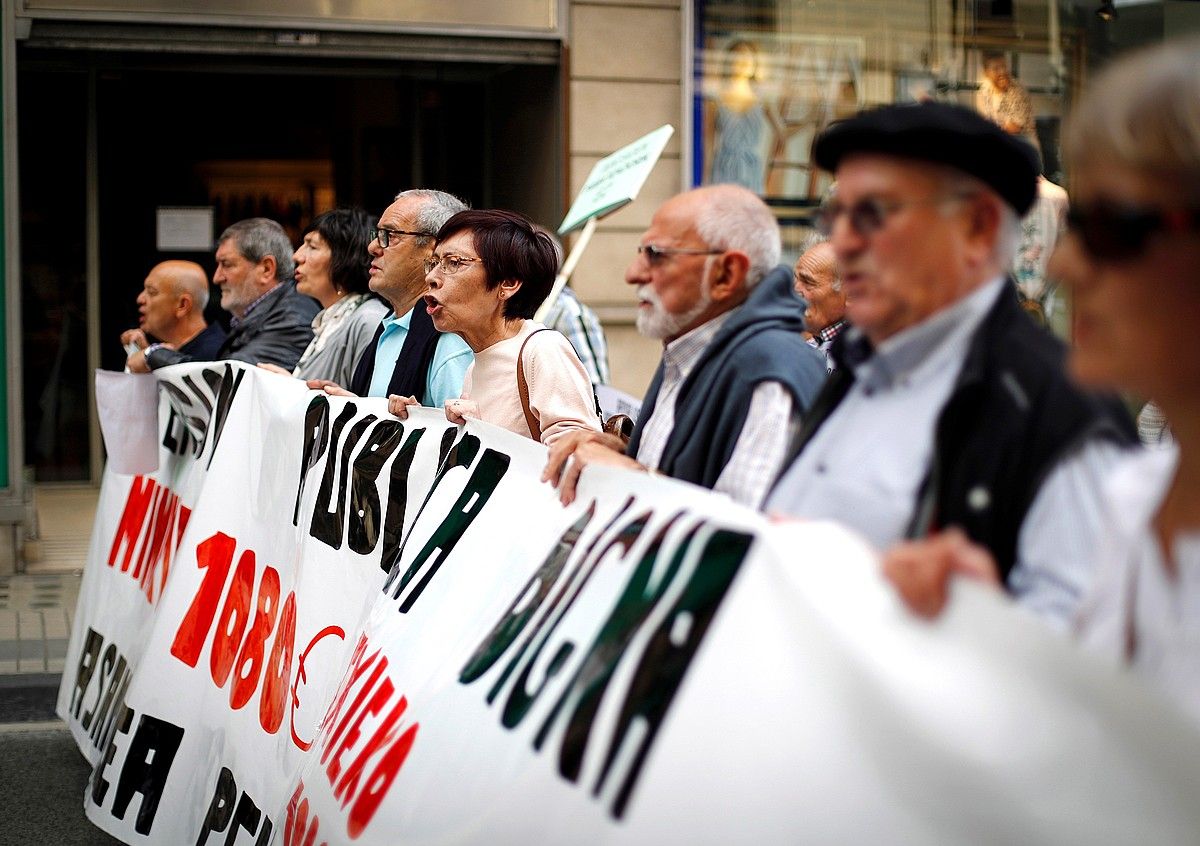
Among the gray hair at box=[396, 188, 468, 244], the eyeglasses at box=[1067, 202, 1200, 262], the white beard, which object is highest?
the gray hair at box=[396, 188, 468, 244]

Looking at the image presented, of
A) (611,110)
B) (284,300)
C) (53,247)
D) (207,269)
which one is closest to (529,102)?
(611,110)

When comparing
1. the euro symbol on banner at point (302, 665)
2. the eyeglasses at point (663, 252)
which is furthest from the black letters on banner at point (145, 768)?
the eyeglasses at point (663, 252)

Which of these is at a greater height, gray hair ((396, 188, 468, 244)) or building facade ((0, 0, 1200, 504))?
building facade ((0, 0, 1200, 504))

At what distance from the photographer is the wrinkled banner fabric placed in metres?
1.64

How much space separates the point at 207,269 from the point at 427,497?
9715mm

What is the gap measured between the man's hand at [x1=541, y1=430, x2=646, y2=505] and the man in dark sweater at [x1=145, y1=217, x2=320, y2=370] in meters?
3.63

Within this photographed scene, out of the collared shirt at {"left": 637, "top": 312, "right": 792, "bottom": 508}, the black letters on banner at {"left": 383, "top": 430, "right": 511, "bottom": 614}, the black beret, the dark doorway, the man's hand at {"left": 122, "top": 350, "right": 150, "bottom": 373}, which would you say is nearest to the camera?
the black beret

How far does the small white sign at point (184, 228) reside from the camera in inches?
506

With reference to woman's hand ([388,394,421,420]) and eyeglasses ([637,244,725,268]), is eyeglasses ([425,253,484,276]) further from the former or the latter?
eyeglasses ([637,244,725,268])

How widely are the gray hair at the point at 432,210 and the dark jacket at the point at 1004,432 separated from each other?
3.63 meters

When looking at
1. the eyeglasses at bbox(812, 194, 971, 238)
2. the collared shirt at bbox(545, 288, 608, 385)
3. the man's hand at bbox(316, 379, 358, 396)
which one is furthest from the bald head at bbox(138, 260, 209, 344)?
the eyeglasses at bbox(812, 194, 971, 238)

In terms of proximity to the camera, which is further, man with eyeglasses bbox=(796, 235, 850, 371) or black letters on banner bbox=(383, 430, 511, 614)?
man with eyeglasses bbox=(796, 235, 850, 371)

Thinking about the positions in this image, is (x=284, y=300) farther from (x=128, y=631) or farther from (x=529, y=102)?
(x=529, y=102)

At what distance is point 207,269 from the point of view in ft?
42.4
